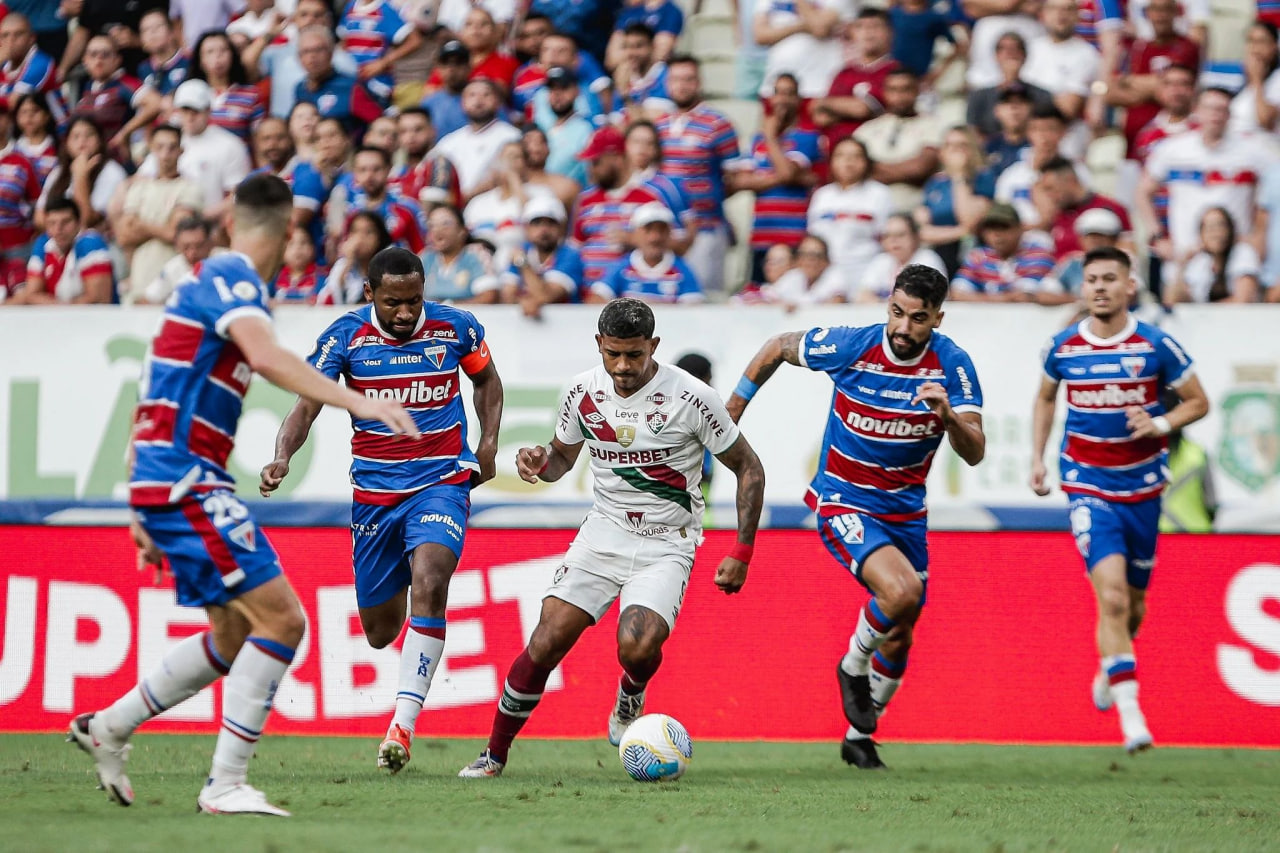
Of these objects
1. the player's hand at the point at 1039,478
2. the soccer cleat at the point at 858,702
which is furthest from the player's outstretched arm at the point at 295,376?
the player's hand at the point at 1039,478

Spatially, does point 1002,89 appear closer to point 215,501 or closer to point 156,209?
point 156,209

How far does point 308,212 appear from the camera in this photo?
1458 centimetres

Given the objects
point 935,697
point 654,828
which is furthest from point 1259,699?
point 654,828

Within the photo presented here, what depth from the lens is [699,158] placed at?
14.3 meters

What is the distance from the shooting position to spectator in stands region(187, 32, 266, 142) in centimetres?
1583

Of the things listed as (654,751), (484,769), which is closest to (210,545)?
(484,769)

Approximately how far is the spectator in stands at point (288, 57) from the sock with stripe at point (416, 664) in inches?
364

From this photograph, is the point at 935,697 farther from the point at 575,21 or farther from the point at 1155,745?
the point at 575,21

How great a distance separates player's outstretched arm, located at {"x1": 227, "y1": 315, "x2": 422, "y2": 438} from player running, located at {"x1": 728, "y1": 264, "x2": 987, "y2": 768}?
342cm

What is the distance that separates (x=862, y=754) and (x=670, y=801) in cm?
214

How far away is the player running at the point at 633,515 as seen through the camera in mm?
7832

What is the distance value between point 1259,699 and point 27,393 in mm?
9411

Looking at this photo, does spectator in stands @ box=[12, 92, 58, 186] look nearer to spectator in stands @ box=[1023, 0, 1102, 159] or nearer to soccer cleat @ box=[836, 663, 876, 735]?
spectator in stands @ box=[1023, 0, 1102, 159]

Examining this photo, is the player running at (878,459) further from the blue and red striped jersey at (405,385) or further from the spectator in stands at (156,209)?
the spectator in stands at (156,209)
